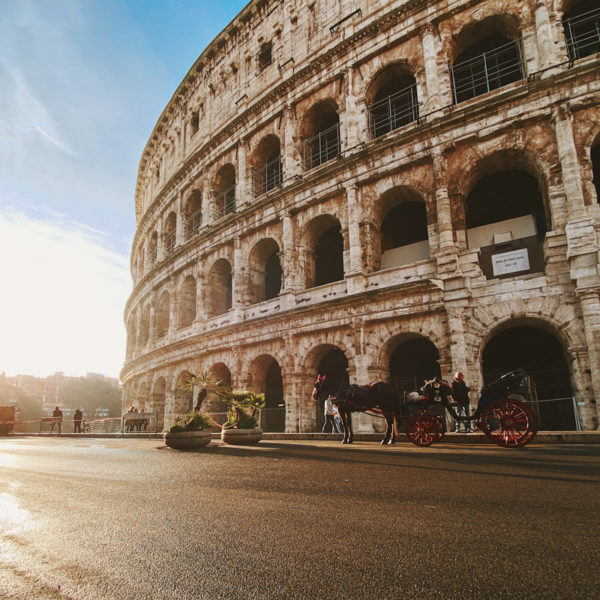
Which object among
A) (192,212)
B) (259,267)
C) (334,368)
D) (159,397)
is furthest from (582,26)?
(159,397)

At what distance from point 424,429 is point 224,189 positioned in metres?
17.9

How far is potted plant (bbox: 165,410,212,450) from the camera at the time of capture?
9.27 metres

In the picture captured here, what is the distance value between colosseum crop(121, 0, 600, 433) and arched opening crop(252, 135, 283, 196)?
0.10 metres

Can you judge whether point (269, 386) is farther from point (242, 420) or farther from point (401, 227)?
point (401, 227)

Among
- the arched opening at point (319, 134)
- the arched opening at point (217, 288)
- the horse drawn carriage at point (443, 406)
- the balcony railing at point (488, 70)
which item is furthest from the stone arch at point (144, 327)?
the balcony railing at point (488, 70)

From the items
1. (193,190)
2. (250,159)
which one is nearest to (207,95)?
(193,190)

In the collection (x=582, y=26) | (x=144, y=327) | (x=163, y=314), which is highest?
(x=582, y=26)

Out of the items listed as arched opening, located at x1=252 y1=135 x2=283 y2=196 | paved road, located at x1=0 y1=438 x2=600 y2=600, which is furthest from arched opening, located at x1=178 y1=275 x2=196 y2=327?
paved road, located at x1=0 y1=438 x2=600 y2=600

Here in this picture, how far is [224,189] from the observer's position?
22500 mm

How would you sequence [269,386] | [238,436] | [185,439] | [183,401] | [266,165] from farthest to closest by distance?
1. [183,401]
2. [266,165]
3. [269,386]
4. [238,436]
5. [185,439]

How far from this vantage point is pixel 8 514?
359 cm

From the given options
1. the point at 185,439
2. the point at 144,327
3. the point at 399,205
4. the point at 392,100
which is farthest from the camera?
the point at 144,327

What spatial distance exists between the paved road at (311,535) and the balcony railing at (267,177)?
1647cm

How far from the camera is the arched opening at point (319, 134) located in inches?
695
